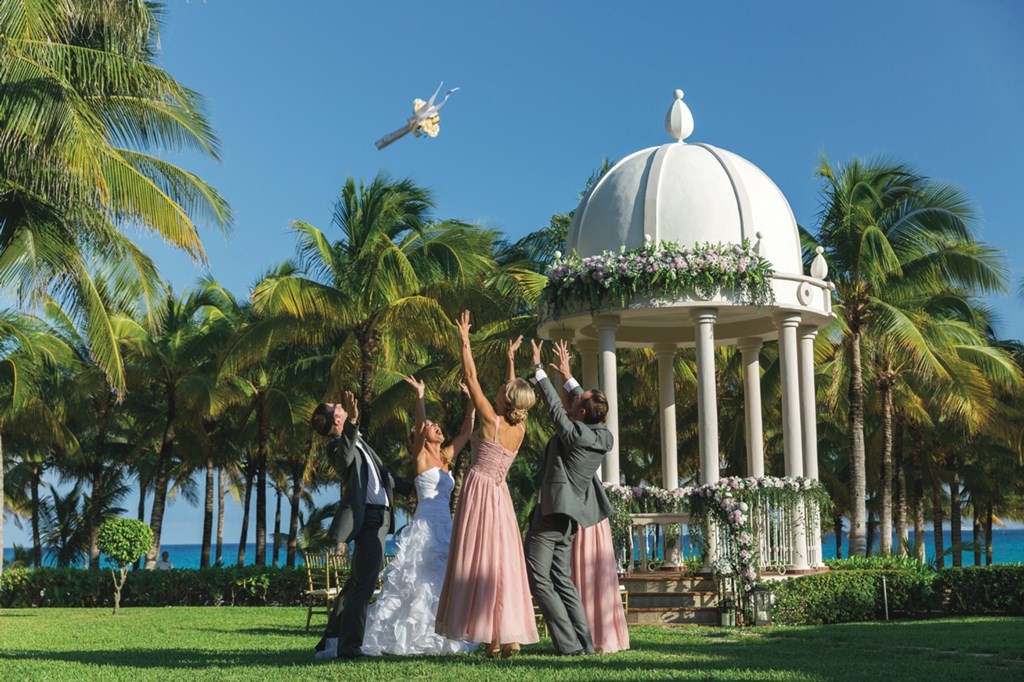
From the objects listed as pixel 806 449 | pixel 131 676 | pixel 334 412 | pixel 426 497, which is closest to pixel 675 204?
pixel 806 449

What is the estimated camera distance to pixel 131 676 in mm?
8586

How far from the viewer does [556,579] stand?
8.88 metres

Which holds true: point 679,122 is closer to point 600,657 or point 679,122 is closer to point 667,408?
point 667,408

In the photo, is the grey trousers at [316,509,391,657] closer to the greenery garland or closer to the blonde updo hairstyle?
the blonde updo hairstyle

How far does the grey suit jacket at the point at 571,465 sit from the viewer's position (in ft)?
28.8

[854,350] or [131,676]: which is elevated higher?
[854,350]

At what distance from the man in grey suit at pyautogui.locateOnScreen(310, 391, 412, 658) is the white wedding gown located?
0.36 metres

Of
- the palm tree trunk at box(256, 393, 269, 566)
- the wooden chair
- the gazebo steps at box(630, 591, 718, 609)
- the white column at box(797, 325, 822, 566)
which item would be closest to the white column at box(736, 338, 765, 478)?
the white column at box(797, 325, 822, 566)

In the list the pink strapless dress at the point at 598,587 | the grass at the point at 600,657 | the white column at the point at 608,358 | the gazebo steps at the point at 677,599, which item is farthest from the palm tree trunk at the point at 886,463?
the pink strapless dress at the point at 598,587

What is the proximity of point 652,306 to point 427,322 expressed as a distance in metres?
8.75

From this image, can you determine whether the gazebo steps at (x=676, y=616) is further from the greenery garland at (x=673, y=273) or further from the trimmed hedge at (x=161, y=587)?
the trimmed hedge at (x=161, y=587)

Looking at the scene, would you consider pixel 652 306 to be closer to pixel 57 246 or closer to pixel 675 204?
pixel 675 204

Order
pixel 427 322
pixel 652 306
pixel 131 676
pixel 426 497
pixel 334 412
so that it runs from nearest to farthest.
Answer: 1. pixel 131 676
2. pixel 334 412
3. pixel 426 497
4. pixel 652 306
5. pixel 427 322

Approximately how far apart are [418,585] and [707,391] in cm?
763
